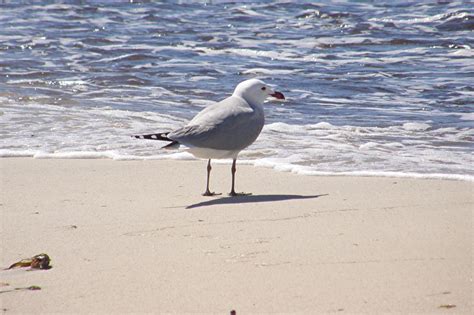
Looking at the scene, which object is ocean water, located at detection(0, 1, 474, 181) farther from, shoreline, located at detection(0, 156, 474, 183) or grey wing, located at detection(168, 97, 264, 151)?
grey wing, located at detection(168, 97, 264, 151)

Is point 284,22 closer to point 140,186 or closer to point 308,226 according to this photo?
point 140,186

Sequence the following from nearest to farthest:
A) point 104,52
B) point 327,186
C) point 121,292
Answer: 1. point 121,292
2. point 327,186
3. point 104,52

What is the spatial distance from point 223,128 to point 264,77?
263 inches

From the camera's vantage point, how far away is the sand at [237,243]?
3.52 m

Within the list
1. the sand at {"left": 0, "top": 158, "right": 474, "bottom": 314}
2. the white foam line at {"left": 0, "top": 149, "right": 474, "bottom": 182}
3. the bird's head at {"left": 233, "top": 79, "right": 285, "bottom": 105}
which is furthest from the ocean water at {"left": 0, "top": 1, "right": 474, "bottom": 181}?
the sand at {"left": 0, "top": 158, "right": 474, "bottom": 314}

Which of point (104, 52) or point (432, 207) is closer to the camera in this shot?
point (432, 207)

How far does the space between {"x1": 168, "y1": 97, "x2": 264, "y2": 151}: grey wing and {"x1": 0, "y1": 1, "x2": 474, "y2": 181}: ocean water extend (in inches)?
22.4

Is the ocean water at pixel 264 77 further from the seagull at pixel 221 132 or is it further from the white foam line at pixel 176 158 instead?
the seagull at pixel 221 132

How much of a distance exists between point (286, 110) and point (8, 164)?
149 inches

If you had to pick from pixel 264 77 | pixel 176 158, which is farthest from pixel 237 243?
pixel 264 77

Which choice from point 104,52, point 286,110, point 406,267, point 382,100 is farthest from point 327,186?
point 104,52

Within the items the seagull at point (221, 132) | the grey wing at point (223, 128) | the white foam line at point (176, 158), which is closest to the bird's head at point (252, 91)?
the seagull at point (221, 132)

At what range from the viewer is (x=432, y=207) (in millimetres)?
5039

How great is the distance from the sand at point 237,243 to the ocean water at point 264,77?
788mm
